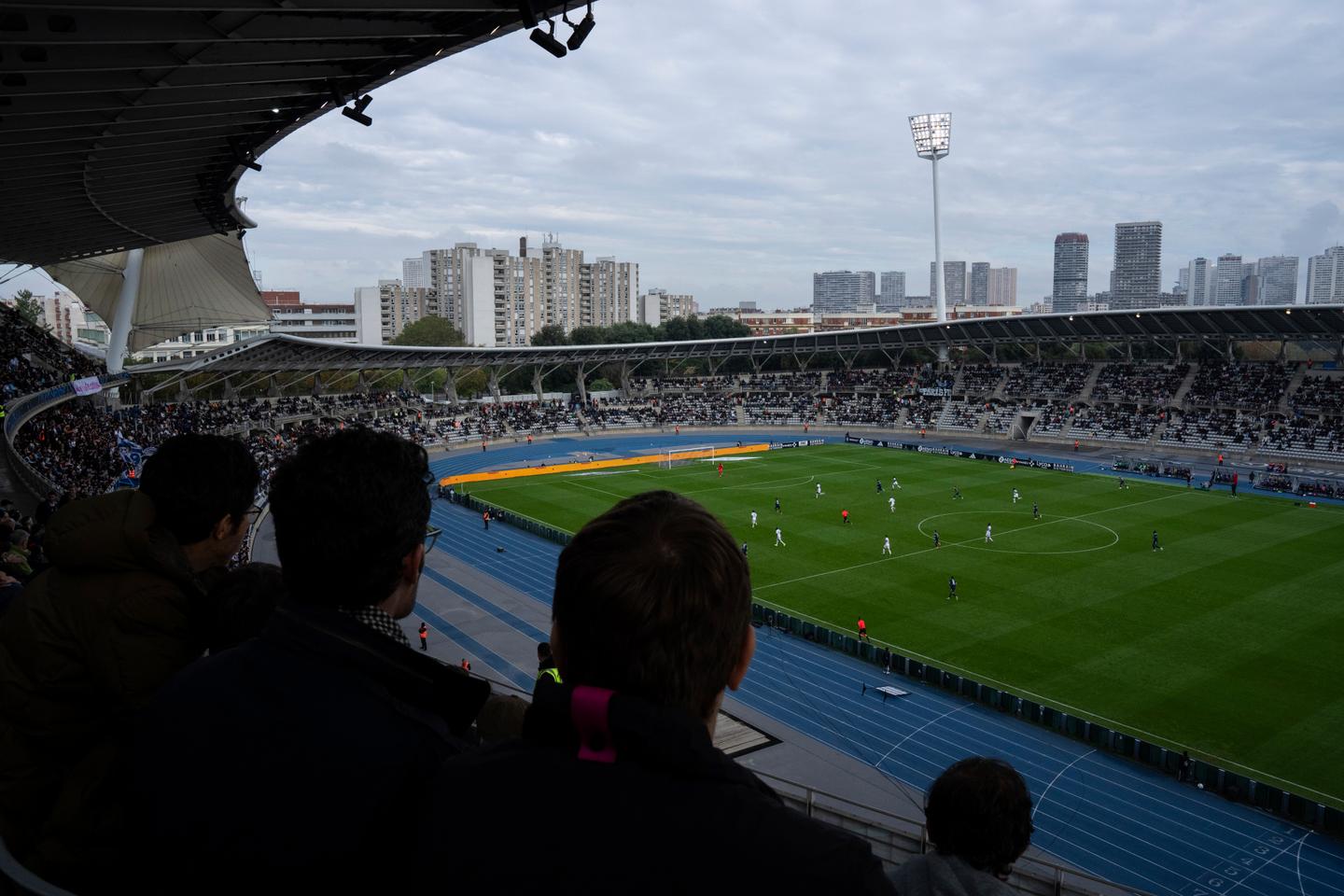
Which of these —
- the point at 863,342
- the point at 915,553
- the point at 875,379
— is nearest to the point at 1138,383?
the point at 875,379

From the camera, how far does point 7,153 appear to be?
15.1 meters

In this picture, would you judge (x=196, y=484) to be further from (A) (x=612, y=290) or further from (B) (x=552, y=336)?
(A) (x=612, y=290)

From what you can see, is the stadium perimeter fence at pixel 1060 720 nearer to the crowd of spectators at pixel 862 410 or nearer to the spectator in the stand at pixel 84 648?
the spectator in the stand at pixel 84 648

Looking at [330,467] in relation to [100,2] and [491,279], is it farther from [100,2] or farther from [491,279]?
[491,279]

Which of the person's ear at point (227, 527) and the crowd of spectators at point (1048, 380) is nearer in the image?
the person's ear at point (227, 527)

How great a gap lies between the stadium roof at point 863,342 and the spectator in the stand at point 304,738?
57.5 meters

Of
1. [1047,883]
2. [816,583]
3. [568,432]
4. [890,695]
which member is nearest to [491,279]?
[568,432]

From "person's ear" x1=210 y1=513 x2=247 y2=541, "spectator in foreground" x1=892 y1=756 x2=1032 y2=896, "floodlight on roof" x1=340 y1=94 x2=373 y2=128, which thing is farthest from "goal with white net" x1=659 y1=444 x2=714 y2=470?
"spectator in foreground" x1=892 y1=756 x2=1032 y2=896

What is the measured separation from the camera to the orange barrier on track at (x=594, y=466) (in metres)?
51.3

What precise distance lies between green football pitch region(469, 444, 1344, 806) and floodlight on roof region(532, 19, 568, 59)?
17.0m

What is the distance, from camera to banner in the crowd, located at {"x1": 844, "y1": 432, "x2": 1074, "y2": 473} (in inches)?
2103

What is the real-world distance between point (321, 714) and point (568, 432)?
7235cm

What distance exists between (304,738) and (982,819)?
2.18 m

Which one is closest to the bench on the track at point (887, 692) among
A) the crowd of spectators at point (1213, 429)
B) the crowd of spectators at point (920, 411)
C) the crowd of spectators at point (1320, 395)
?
the crowd of spectators at point (1213, 429)
